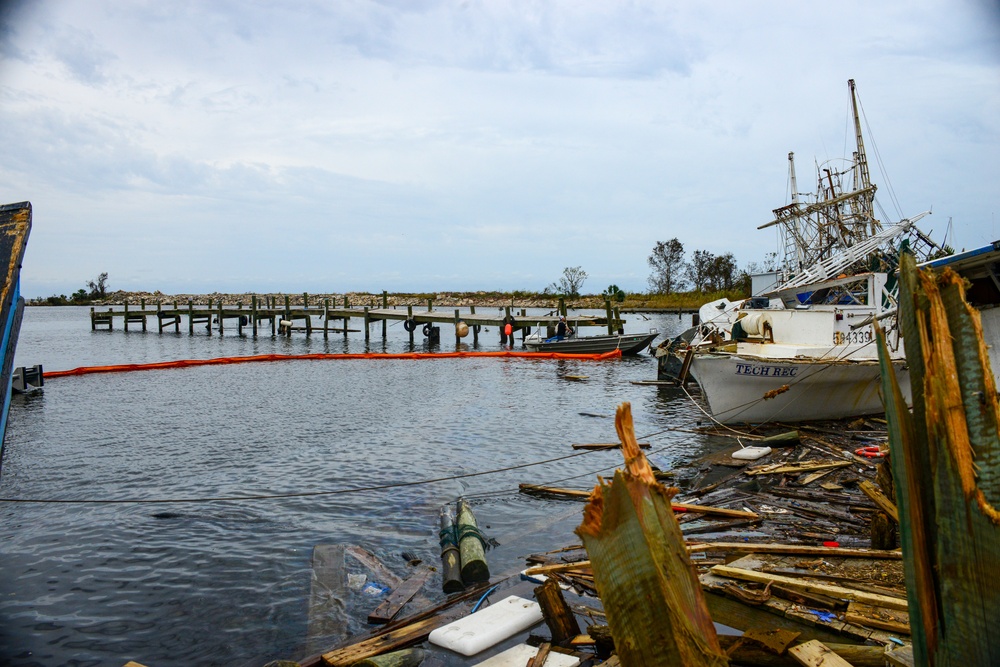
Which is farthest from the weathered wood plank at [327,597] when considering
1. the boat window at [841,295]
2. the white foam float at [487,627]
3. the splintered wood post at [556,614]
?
the boat window at [841,295]

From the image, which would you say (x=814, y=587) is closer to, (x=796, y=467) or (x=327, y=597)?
(x=327, y=597)

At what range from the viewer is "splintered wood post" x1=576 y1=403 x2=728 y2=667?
284cm

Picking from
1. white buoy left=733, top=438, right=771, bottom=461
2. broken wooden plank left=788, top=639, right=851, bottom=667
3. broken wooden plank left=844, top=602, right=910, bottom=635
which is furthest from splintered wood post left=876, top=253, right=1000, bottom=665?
white buoy left=733, top=438, right=771, bottom=461

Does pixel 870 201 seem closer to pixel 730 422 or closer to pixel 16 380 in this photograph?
pixel 730 422

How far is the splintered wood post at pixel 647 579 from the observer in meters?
2.84

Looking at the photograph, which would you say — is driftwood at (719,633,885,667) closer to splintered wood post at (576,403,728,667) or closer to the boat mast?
splintered wood post at (576,403,728,667)

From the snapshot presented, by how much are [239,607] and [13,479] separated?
9.26 metres

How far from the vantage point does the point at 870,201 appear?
27484 mm

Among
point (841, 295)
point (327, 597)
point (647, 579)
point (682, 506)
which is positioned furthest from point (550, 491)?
point (841, 295)

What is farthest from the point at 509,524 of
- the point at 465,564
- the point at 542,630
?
the point at 542,630

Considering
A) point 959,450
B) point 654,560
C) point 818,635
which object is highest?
point 959,450

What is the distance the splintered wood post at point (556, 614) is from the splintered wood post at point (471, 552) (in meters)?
2.23

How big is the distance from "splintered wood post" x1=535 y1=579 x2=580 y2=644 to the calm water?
239cm

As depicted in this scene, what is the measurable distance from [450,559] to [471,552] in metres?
0.32
